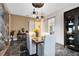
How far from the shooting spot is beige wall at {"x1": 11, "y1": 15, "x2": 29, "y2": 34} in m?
1.91

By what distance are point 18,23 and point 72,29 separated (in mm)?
1273

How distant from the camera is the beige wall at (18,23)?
191cm

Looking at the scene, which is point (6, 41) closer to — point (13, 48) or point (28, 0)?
point (13, 48)

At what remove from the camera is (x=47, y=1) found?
5.62ft

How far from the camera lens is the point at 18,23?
1.94 meters

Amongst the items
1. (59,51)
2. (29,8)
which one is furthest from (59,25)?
(29,8)

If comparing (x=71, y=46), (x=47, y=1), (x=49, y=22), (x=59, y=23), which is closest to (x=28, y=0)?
(x=47, y=1)

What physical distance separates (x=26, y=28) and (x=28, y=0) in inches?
21.7

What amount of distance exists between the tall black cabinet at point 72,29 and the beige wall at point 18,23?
0.87 meters

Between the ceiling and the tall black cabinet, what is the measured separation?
1.21 ft

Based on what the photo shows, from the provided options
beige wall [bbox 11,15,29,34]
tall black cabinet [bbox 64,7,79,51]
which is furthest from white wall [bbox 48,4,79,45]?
beige wall [bbox 11,15,29,34]

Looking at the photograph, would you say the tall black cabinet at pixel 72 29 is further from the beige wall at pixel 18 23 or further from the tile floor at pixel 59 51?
the beige wall at pixel 18 23

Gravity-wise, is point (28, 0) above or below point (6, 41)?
above

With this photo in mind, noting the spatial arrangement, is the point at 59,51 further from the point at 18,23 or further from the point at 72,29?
the point at 18,23
